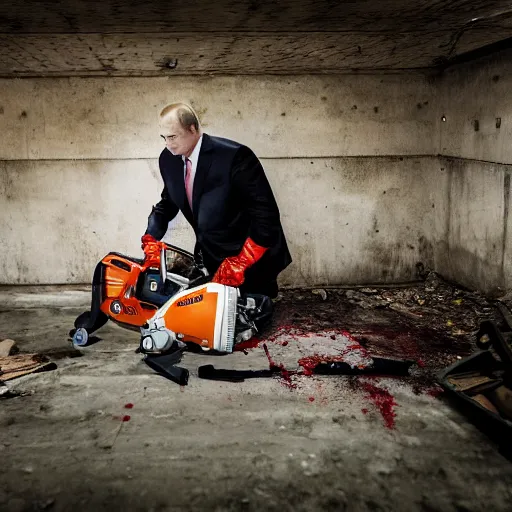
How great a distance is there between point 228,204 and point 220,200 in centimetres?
9

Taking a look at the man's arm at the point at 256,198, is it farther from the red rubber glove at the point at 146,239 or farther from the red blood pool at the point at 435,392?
the red blood pool at the point at 435,392

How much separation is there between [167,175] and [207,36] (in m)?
1.61

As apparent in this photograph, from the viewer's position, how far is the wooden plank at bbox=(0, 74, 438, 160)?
5348mm

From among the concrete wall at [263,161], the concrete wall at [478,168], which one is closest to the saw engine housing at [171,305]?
the concrete wall at [263,161]

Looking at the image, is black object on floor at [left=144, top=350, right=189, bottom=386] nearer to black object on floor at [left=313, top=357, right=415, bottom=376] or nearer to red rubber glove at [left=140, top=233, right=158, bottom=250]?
black object on floor at [left=313, top=357, right=415, bottom=376]

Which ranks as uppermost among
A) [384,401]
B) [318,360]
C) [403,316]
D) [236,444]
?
[403,316]

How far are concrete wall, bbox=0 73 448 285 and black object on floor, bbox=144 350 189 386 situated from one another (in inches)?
81.3

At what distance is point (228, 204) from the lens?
475 cm

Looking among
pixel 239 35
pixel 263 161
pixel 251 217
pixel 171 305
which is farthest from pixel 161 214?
pixel 239 35

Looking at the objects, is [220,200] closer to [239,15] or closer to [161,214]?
[161,214]

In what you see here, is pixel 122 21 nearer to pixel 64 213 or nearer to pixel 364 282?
pixel 64 213

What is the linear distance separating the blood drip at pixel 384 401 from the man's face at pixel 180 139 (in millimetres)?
2862

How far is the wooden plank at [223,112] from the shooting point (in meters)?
5.35

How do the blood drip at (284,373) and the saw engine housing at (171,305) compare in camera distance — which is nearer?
the blood drip at (284,373)
